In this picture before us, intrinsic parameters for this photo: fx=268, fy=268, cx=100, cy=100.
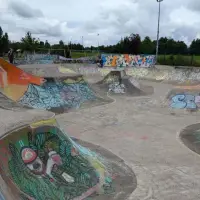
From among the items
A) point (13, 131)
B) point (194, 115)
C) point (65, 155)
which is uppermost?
point (13, 131)

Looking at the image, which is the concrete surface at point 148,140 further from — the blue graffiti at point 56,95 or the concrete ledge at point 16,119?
the concrete ledge at point 16,119

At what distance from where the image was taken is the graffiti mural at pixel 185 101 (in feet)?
54.7

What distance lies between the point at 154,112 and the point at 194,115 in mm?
2231

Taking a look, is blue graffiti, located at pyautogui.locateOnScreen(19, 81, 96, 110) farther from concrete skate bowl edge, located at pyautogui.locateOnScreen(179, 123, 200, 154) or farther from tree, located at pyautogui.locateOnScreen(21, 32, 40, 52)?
tree, located at pyautogui.locateOnScreen(21, 32, 40, 52)

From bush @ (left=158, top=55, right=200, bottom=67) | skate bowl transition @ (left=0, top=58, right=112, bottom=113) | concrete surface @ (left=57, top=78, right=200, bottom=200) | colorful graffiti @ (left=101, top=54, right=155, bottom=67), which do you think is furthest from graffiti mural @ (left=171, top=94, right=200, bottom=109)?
colorful graffiti @ (left=101, top=54, right=155, bottom=67)

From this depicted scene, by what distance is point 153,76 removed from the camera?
31969 millimetres

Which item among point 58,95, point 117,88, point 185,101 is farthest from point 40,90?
point 185,101

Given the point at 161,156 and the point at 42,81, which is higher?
the point at 42,81

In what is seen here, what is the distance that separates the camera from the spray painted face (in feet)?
17.6

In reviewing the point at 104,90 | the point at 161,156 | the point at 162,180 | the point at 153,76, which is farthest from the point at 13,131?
the point at 153,76

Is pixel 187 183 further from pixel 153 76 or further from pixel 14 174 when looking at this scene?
pixel 153 76

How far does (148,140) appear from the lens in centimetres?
1038

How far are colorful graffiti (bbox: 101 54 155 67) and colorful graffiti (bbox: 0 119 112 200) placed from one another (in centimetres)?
3844

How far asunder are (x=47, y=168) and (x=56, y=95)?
10784 mm
